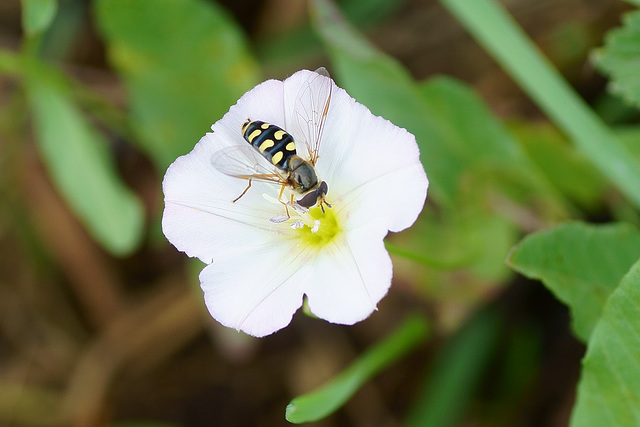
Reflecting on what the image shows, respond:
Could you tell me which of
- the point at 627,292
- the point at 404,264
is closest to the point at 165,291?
the point at 404,264

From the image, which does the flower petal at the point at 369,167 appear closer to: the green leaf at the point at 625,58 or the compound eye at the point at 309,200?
the compound eye at the point at 309,200

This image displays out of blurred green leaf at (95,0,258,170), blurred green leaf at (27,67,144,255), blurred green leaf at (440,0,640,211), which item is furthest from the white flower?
blurred green leaf at (95,0,258,170)

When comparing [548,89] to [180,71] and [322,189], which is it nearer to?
[322,189]

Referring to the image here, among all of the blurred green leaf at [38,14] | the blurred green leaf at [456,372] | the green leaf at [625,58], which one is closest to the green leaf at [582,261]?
the green leaf at [625,58]

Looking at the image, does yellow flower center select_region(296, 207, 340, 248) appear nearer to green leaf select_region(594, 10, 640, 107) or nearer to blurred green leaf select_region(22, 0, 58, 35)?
green leaf select_region(594, 10, 640, 107)

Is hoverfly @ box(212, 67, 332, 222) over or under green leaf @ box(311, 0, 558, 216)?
over

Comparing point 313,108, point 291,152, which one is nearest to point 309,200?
point 291,152

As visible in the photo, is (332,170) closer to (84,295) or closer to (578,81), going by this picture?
(578,81)
